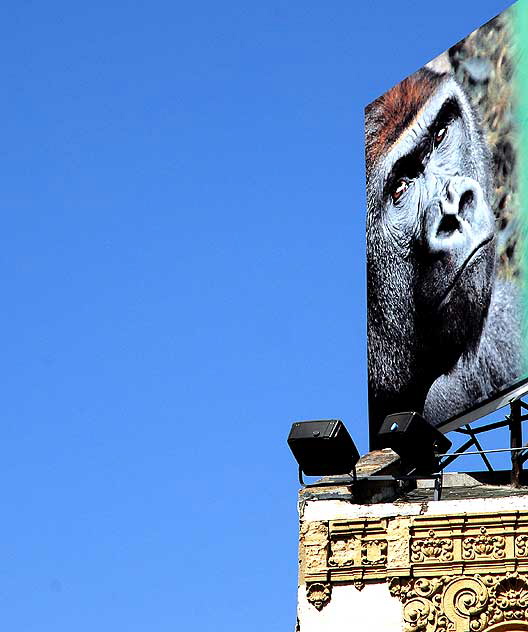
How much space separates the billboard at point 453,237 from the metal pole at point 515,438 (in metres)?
0.39

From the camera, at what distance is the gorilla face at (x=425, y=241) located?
23562mm

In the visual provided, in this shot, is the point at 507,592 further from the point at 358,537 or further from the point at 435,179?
the point at 435,179

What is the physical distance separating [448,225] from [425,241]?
25.0 inches

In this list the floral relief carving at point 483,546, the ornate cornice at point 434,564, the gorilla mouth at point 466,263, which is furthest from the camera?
the gorilla mouth at point 466,263

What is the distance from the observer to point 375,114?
27750 mm

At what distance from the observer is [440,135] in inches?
992

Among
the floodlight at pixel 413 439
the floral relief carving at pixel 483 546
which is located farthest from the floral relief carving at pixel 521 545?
the floodlight at pixel 413 439

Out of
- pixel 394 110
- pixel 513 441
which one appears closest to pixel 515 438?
pixel 513 441

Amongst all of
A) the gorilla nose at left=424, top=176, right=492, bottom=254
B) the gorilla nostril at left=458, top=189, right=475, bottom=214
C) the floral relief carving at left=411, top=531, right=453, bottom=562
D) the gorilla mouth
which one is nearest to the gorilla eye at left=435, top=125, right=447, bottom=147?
the gorilla nose at left=424, top=176, right=492, bottom=254

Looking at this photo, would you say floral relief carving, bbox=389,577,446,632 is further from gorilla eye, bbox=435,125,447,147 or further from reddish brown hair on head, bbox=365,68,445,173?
reddish brown hair on head, bbox=365,68,445,173

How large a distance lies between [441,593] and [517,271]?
239 inches

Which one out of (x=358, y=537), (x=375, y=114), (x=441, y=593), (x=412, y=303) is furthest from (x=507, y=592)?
(x=375, y=114)

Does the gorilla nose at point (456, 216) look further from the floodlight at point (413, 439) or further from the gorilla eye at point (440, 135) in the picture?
the floodlight at point (413, 439)

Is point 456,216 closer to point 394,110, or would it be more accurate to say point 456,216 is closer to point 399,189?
point 399,189
